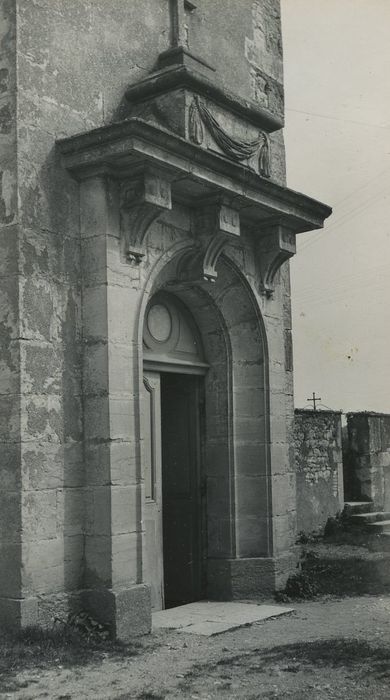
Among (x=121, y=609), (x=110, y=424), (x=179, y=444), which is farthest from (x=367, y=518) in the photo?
(x=110, y=424)

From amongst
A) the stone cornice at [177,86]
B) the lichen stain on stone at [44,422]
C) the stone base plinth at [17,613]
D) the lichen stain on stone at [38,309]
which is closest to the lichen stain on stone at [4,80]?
the stone cornice at [177,86]

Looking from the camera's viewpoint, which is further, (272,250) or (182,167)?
(272,250)

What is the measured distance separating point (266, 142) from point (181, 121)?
1463mm

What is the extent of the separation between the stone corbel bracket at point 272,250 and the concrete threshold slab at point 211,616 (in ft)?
10.2

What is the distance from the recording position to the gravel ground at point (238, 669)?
5039 millimetres

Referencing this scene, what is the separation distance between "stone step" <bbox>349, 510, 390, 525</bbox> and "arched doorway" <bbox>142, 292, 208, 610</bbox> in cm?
589

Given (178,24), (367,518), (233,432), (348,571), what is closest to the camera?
(178,24)

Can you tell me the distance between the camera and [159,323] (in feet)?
26.5

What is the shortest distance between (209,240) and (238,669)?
3.81m

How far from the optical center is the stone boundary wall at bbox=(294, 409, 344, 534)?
1305 cm

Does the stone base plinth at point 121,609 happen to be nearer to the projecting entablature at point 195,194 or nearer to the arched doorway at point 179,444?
the arched doorway at point 179,444

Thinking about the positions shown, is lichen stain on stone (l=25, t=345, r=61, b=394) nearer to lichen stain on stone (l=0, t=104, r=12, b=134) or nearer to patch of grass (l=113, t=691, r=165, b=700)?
lichen stain on stone (l=0, t=104, r=12, b=134)

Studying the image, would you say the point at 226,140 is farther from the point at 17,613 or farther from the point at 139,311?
the point at 17,613

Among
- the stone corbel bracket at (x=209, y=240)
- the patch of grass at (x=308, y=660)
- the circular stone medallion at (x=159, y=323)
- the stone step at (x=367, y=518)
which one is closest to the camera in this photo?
the patch of grass at (x=308, y=660)
